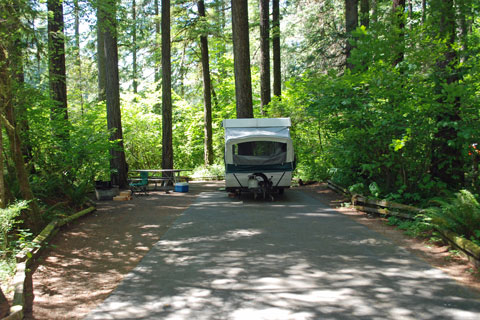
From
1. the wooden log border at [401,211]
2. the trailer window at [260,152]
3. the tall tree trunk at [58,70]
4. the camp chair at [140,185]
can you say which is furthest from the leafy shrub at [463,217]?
the camp chair at [140,185]

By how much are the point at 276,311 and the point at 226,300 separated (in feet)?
2.20

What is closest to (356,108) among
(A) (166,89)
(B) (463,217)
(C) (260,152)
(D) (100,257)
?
(B) (463,217)

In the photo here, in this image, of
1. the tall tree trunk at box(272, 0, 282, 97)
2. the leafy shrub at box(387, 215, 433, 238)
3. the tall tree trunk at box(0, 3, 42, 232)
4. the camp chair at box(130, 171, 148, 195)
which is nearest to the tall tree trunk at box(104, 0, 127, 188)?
the camp chair at box(130, 171, 148, 195)

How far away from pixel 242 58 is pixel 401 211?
11.1 meters

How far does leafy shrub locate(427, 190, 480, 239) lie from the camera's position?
6.59 metres

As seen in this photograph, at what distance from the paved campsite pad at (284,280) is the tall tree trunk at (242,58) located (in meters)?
9.82

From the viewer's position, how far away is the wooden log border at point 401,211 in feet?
19.2

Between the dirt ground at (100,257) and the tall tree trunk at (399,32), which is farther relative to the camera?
the tall tree trunk at (399,32)

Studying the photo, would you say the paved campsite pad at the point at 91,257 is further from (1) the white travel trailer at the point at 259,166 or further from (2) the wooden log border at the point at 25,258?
(1) the white travel trailer at the point at 259,166

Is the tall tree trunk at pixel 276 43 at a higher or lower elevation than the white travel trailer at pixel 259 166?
higher

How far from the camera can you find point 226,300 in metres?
4.82

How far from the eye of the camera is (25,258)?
244 inches

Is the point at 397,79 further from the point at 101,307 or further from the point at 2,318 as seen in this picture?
the point at 2,318

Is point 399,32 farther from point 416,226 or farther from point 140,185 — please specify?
point 140,185
